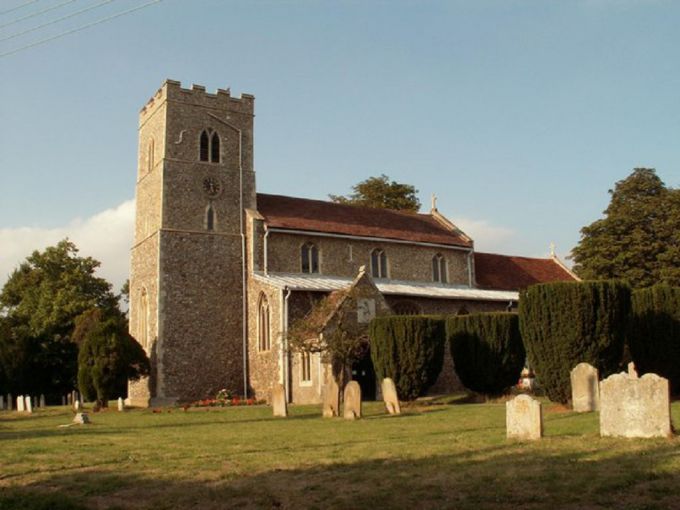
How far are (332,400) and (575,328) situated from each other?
276 inches

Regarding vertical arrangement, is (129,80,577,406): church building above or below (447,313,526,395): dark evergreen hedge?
above

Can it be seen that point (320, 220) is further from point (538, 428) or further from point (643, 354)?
point (538, 428)

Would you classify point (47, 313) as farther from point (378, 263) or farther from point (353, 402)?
point (353, 402)

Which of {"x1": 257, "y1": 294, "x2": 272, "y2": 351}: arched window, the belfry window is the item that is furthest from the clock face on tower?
{"x1": 257, "y1": 294, "x2": 272, "y2": 351}: arched window

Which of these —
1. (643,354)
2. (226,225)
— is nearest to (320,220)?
(226,225)

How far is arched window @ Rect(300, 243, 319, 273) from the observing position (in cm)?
3619

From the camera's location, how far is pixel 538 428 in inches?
494

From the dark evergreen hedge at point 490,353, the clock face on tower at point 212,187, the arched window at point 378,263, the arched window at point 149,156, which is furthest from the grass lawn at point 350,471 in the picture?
the arched window at point 149,156

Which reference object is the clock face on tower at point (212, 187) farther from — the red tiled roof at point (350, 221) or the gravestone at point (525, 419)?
the gravestone at point (525, 419)

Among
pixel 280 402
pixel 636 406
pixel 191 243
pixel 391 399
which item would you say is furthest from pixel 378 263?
pixel 636 406

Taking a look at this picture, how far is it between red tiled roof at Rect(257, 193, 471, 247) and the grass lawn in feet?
69.7

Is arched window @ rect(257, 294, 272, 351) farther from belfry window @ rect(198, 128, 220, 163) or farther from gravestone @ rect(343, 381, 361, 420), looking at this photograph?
gravestone @ rect(343, 381, 361, 420)

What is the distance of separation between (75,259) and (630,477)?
156 feet

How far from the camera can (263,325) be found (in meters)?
34.0
